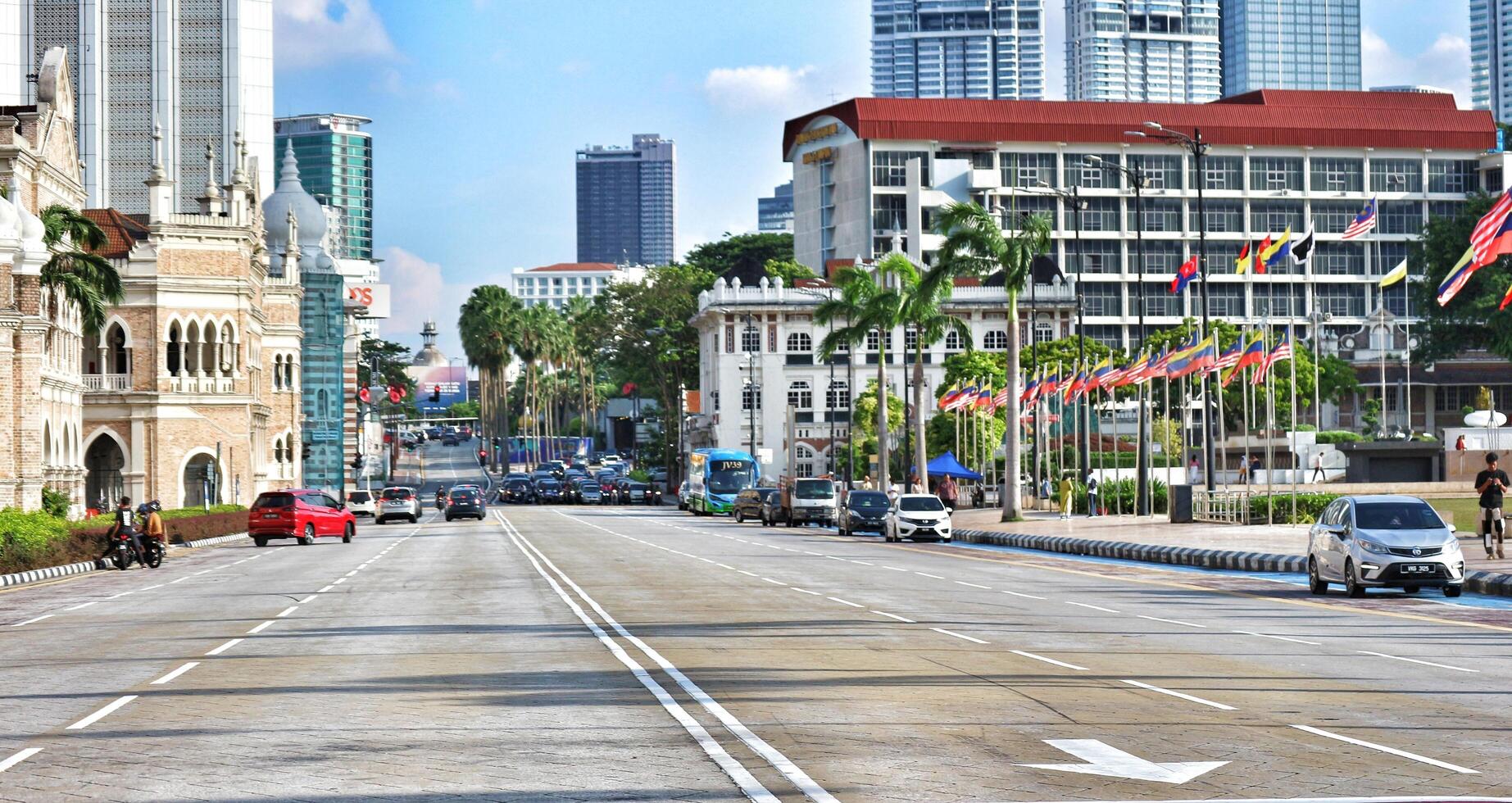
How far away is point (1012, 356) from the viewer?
5931 centimetres

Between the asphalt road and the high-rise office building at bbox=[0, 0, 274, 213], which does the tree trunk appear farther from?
the high-rise office building at bbox=[0, 0, 274, 213]

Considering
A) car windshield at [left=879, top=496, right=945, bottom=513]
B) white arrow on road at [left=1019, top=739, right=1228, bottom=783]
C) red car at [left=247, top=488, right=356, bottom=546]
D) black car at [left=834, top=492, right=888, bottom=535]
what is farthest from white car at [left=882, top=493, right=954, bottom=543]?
white arrow on road at [left=1019, top=739, right=1228, bottom=783]

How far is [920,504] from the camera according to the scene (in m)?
53.9

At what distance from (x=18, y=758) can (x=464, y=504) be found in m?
65.5

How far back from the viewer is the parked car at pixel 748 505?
7700 cm

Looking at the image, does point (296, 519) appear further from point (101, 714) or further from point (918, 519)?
point (101, 714)

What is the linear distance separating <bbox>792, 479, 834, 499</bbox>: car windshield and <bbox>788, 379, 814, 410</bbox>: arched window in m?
48.5

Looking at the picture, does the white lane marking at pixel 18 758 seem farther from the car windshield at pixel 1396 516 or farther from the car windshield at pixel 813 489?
the car windshield at pixel 813 489

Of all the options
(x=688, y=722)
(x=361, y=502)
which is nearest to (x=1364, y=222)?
(x=688, y=722)

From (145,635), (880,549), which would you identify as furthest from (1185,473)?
(145,635)

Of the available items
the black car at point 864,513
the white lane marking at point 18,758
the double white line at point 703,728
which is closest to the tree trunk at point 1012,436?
the black car at point 864,513

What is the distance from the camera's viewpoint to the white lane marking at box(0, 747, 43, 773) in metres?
11.6

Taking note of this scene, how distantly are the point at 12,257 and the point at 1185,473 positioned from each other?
3610 cm

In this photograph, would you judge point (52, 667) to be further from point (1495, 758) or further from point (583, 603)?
point (1495, 758)
